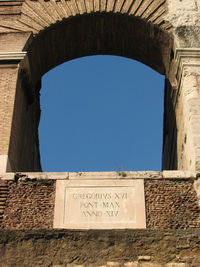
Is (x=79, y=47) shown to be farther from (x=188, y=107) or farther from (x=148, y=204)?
(x=148, y=204)

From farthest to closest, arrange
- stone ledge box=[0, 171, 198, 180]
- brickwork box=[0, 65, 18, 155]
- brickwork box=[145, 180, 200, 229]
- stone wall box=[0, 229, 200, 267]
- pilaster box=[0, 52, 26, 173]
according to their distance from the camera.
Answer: brickwork box=[0, 65, 18, 155] → pilaster box=[0, 52, 26, 173] → stone ledge box=[0, 171, 198, 180] → brickwork box=[145, 180, 200, 229] → stone wall box=[0, 229, 200, 267]

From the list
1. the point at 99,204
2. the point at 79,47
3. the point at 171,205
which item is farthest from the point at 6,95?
the point at 171,205

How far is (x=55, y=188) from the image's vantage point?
8.84 metres

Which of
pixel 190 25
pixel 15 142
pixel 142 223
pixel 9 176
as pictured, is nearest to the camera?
pixel 142 223

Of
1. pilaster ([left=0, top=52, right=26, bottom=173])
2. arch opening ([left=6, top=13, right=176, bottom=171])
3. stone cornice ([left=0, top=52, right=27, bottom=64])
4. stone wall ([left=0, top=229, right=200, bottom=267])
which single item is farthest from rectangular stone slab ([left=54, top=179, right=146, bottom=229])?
stone cornice ([left=0, top=52, right=27, bottom=64])

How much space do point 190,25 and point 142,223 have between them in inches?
191

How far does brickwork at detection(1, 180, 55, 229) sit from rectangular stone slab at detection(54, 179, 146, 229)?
0.15 m

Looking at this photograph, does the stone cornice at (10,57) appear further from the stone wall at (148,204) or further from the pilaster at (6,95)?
the stone wall at (148,204)

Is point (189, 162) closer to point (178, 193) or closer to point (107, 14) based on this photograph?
point (178, 193)

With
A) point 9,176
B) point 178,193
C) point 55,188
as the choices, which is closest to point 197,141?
point 178,193

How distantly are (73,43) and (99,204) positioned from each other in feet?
15.8

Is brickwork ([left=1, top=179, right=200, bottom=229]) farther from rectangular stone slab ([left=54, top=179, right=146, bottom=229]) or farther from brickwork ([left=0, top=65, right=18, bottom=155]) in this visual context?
brickwork ([left=0, top=65, right=18, bottom=155])

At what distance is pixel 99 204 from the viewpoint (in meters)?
8.67

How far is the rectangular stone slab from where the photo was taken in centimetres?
841
